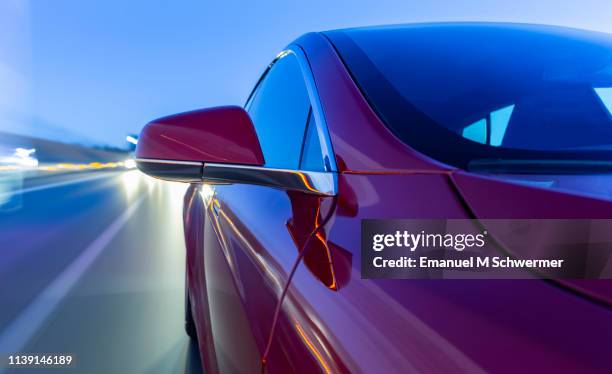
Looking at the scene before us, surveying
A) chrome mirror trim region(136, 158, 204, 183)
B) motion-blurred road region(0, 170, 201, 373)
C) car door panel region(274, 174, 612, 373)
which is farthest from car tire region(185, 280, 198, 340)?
car door panel region(274, 174, 612, 373)

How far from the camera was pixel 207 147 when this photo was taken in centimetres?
145

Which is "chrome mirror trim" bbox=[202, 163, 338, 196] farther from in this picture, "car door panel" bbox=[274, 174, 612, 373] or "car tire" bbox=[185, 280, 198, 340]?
"car tire" bbox=[185, 280, 198, 340]

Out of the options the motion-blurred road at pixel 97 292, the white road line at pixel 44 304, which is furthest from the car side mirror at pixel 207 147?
the white road line at pixel 44 304

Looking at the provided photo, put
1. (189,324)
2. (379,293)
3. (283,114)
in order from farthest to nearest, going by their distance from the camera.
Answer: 1. (189,324)
2. (283,114)
3. (379,293)

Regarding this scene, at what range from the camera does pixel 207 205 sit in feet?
9.13

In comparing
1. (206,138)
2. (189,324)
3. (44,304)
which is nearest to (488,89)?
(206,138)

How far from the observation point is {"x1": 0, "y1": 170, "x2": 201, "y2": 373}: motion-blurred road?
10.9 ft

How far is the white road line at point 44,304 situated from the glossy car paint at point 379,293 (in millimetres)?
2357

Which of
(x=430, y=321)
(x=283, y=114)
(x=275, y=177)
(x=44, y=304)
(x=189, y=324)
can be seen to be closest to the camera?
(x=430, y=321)

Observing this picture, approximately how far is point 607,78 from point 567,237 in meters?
Answer: 1.02

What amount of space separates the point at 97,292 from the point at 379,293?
416 centimetres

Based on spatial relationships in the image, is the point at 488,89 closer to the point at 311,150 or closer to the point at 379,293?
the point at 311,150

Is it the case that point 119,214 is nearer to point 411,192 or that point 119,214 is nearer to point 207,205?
point 207,205

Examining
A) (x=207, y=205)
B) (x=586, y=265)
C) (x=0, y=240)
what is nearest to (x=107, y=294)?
(x=207, y=205)
